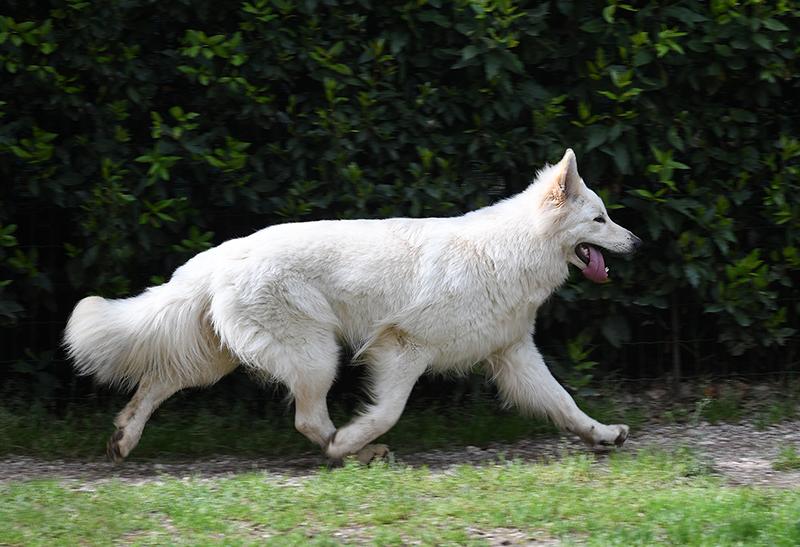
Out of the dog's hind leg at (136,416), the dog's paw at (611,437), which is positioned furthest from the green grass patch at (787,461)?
the dog's hind leg at (136,416)

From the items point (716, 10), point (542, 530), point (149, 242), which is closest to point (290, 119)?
point (149, 242)

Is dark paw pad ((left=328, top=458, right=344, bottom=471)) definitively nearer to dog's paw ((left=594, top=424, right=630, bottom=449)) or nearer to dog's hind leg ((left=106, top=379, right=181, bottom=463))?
dog's hind leg ((left=106, top=379, right=181, bottom=463))

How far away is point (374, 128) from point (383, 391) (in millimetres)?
1813

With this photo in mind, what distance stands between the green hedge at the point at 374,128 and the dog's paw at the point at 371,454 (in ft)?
5.41

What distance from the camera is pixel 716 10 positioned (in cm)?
735

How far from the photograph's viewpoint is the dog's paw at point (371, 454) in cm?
648

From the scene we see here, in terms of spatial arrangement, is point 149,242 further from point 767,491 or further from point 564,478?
point 767,491

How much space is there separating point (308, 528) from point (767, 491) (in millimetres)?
2355

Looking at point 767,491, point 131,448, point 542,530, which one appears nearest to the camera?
point 542,530

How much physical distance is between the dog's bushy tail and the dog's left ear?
214cm

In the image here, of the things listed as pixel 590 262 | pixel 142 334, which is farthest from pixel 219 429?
pixel 590 262

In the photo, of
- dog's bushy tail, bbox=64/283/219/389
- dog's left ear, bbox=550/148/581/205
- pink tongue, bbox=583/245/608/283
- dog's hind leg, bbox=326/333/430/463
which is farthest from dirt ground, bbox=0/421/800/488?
dog's left ear, bbox=550/148/581/205

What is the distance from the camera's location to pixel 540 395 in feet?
22.6

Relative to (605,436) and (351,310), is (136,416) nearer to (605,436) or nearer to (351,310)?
(351,310)
